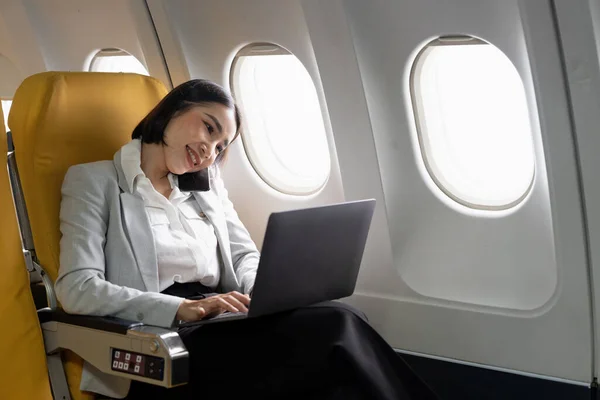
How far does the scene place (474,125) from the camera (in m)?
3.41

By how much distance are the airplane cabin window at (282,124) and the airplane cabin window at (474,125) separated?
579 mm

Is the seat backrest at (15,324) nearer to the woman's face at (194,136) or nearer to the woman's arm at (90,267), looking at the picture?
the woman's arm at (90,267)

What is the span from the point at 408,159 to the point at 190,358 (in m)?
1.19

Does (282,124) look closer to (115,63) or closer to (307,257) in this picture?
(115,63)

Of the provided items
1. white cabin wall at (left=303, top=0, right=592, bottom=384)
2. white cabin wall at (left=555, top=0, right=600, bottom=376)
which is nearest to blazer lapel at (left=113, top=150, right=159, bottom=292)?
white cabin wall at (left=303, top=0, right=592, bottom=384)

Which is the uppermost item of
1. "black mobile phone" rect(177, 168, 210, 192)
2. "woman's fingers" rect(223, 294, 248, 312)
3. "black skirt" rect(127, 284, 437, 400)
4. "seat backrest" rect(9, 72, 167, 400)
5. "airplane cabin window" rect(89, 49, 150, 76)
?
"airplane cabin window" rect(89, 49, 150, 76)

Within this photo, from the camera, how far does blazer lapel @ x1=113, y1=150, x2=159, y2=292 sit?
279 cm

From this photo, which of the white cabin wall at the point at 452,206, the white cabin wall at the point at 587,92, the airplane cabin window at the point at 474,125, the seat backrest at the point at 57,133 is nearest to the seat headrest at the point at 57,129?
the seat backrest at the point at 57,133

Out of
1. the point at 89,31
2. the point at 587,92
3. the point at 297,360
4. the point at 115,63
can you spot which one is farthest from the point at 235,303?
the point at 115,63

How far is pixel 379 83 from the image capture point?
10.6 ft

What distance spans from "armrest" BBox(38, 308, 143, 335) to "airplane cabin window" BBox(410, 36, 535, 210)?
1372mm

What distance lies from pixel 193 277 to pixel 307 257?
561 millimetres

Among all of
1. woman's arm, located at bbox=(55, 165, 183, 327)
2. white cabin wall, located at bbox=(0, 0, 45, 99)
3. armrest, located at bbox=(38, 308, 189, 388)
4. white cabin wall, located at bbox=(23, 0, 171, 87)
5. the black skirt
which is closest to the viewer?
armrest, located at bbox=(38, 308, 189, 388)

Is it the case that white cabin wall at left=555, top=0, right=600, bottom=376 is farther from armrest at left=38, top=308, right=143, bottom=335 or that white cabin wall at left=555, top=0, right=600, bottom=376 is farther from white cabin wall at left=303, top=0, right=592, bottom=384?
armrest at left=38, top=308, right=143, bottom=335
